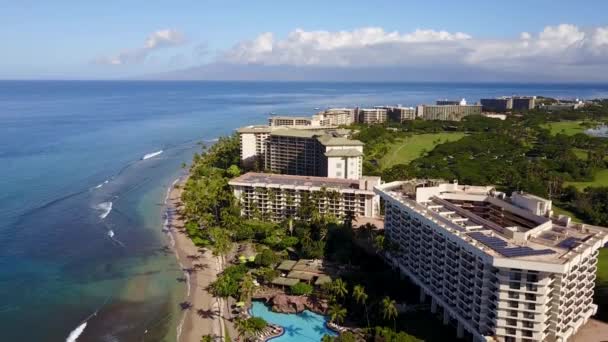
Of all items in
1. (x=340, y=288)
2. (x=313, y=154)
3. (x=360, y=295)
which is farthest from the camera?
(x=313, y=154)

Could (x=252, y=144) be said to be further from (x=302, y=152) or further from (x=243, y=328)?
(x=243, y=328)

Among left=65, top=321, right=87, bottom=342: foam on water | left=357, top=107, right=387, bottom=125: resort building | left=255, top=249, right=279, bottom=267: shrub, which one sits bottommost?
left=65, top=321, right=87, bottom=342: foam on water

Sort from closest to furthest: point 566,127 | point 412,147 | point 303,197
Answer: point 303,197 < point 412,147 < point 566,127

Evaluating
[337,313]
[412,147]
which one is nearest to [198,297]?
[337,313]

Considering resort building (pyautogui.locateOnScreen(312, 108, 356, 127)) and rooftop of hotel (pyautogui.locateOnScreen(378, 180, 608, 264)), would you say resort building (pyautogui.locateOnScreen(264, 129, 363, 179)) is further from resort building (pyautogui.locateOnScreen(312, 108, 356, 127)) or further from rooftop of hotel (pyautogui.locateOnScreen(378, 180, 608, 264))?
resort building (pyautogui.locateOnScreen(312, 108, 356, 127))

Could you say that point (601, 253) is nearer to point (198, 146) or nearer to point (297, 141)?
point (297, 141)

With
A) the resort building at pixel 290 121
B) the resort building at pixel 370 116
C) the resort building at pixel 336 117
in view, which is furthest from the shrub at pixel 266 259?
the resort building at pixel 370 116

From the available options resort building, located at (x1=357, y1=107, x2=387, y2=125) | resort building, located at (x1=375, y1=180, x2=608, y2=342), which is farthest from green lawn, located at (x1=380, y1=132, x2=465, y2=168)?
resort building, located at (x1=375, y1=180, x2=608, y2=342)
